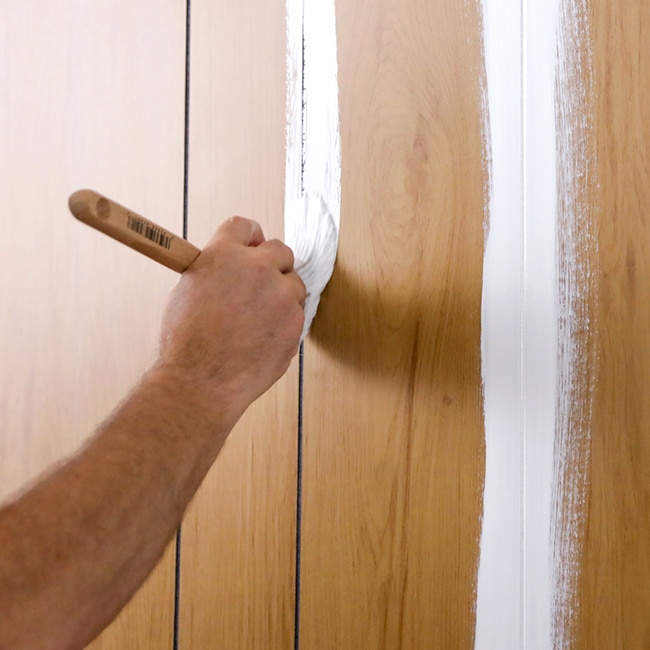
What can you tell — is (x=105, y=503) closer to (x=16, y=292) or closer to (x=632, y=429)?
(x=632, y=429)

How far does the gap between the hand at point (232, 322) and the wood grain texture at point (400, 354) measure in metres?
0.11

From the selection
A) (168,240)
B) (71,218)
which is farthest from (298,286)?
(71,218)

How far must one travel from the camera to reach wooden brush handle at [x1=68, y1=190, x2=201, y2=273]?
48 centimetres

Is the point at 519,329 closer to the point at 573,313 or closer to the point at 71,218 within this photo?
the point at 573,313

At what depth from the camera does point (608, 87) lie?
2.03 ft

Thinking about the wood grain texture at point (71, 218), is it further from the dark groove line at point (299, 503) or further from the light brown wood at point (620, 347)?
the light brown wood at point (620, 347)

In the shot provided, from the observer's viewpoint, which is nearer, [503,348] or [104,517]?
[104,517]

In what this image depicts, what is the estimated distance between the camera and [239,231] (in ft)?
2.12

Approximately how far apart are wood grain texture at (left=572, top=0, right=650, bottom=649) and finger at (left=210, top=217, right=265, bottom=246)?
0.92ft

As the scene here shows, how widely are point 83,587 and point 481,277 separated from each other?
0.40 m

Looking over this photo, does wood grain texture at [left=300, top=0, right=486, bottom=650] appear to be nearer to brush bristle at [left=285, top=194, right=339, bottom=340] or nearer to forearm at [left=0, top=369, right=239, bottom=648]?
brush bristle at [left=285, top=194, right=339, bottom=340]

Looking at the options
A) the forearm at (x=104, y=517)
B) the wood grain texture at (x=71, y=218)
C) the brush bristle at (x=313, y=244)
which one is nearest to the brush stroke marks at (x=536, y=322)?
the brush bristle at (x=313, y=244)

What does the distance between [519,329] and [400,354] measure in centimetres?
11

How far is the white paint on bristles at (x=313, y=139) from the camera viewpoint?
28.9 inches
